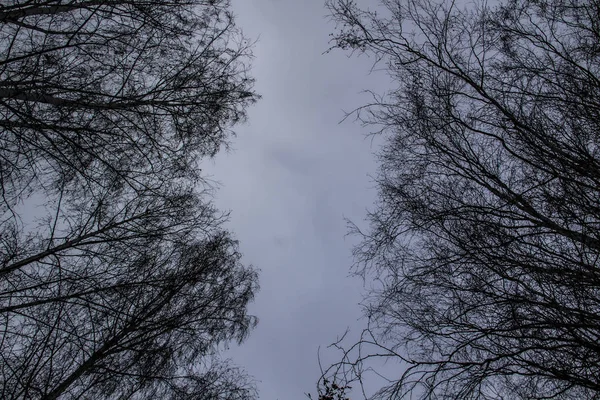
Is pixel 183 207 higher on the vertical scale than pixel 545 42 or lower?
higher

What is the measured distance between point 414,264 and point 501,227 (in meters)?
0.92

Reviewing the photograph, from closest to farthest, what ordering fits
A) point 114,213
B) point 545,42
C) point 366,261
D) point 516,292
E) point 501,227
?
point 516,292, point 501,227, point 545,42, point 366,261, point 114,213

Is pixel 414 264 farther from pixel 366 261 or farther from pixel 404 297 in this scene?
pixel 366 261

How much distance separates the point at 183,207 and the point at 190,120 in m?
1.33

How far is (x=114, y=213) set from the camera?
4.93 metres

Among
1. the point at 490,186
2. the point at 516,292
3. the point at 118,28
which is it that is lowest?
the point at 516,292

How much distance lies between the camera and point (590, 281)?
2.73m

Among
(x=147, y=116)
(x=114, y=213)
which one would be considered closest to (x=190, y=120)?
(x=147, y=116)

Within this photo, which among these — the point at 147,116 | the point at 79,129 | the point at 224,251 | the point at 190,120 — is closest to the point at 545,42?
the point at 190,120

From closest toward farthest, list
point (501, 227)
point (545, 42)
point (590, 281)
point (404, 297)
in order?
1. point (590, 281)
2. point (501, 227)
3. point (404, 297)
4. point (545, 42)

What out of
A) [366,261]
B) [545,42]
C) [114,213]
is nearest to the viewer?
[545,42]

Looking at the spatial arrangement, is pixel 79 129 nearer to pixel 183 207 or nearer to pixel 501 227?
pixel 183 207

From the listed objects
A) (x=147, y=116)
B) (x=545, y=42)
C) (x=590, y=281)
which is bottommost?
(x=590, y=281)

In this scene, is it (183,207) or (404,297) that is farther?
(183,207)
